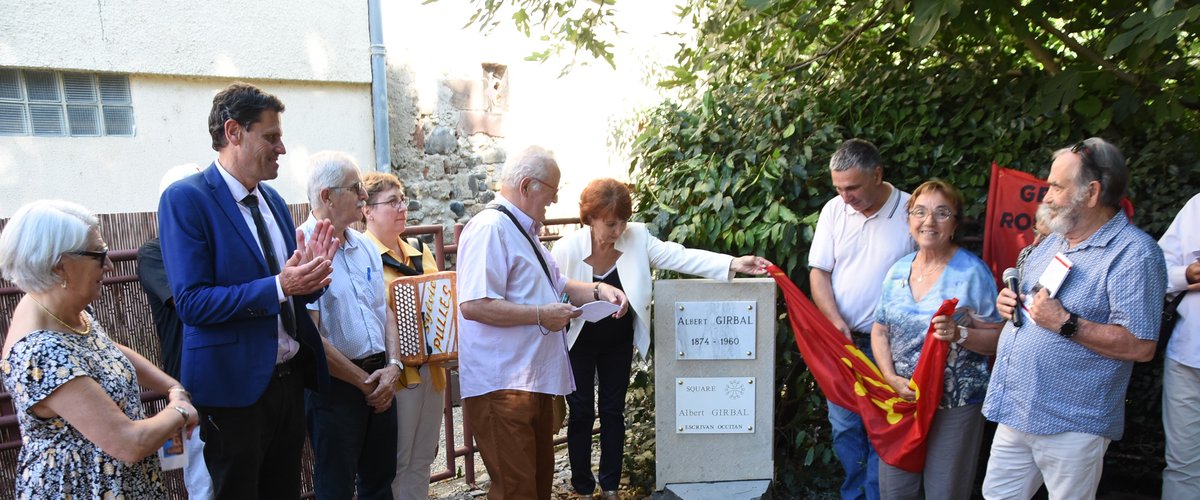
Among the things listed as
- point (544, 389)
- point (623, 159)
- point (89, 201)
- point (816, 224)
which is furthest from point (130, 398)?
point (623, 159)

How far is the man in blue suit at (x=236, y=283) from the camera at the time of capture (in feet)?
9.00

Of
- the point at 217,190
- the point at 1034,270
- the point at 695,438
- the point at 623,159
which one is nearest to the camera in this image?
the point at 217,190

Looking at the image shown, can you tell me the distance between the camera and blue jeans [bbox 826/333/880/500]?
3957mm

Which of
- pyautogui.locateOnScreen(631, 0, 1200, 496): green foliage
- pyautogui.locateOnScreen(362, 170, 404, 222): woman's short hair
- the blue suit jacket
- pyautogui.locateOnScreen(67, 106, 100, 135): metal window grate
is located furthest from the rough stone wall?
the blue suit jacket

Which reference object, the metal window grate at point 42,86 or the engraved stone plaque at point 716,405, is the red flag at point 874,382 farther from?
the metal window grate at point 42,86

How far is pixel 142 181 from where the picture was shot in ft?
23.2

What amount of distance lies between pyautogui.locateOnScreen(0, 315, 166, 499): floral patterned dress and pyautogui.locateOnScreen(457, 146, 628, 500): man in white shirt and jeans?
1.25 metres

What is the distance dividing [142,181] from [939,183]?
6341 mm

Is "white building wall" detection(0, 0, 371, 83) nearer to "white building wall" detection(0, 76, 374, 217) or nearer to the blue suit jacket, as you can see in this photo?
"white building wall" detection(0, 76, 374, 217)

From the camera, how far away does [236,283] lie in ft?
9.29

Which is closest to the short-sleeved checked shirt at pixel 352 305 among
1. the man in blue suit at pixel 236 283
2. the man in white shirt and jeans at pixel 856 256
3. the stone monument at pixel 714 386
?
the man in blue suit at pixel 236 283

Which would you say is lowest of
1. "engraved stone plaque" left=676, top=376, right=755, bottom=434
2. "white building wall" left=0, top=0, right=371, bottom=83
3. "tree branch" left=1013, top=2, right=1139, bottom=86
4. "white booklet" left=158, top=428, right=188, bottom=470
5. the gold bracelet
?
"engraved stone plaque" left=676, top=376, right=755, bottom=434

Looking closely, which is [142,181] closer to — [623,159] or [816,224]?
[623,159]

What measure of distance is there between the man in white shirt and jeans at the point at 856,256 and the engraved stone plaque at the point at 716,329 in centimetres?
40
